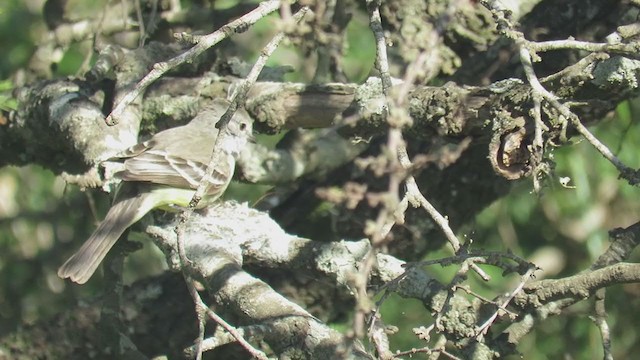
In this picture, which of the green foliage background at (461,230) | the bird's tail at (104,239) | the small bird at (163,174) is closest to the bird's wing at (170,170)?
the small bird at (163,174)

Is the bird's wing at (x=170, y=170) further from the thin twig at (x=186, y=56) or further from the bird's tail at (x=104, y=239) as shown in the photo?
the thin twig at (x=186, y=56)

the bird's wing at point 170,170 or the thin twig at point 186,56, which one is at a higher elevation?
the thin twig at point 186,56

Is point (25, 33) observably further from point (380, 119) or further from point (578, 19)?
point (578, 19)

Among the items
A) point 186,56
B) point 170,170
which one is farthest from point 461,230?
point 186,56

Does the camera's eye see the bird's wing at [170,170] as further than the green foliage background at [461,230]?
No

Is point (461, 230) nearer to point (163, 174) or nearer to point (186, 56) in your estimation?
point (163, 174)

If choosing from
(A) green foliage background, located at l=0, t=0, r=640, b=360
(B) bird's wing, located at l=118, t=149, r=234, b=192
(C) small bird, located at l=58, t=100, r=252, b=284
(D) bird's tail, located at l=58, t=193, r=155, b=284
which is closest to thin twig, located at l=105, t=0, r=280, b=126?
(C) small bird, located at l=58, t=100, r=252, b=284

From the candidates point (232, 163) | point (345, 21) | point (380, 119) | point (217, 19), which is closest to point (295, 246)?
point (380, 119)
